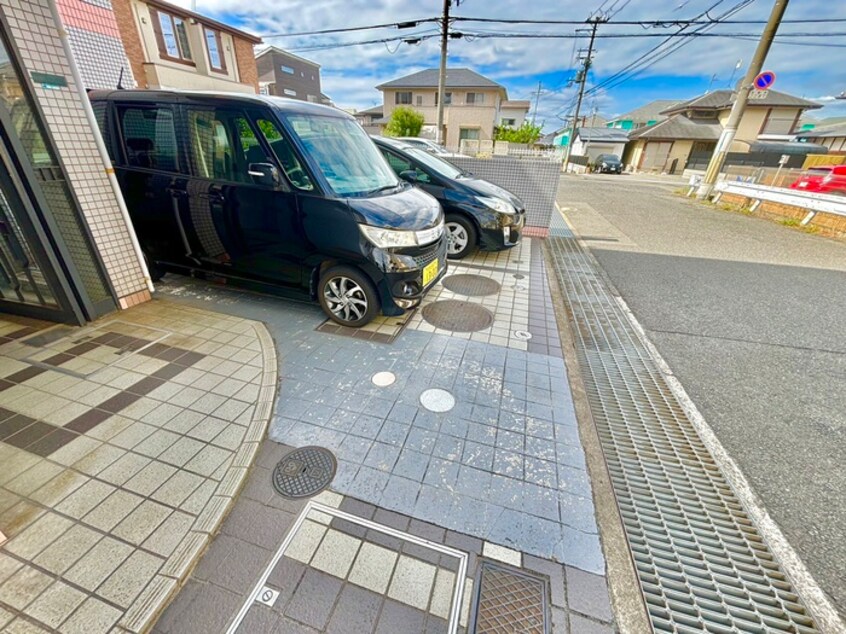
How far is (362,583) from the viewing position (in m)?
1.45

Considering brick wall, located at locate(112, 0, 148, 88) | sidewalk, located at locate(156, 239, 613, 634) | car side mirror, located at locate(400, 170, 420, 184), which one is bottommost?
sidewalk, located at locate(156, 239, 613, 634)

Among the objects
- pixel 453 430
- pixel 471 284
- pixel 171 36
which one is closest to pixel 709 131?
pixel 471 284

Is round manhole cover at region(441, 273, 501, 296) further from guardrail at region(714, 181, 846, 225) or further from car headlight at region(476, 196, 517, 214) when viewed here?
guardrail at region(714, 181, 846, 225)

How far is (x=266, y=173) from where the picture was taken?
296 cm

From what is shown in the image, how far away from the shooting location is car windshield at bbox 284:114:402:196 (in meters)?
3.13

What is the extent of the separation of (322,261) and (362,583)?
255 cm

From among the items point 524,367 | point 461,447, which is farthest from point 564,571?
point 524,367

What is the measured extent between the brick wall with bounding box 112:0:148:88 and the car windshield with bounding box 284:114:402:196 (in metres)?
13.8

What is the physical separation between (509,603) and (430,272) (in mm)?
2619

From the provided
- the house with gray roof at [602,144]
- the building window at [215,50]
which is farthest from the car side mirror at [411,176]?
the house with gray roof at [602,144]

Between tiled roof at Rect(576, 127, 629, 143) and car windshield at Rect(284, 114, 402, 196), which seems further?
tiled roof at Rect(576, 127, 629, 143)

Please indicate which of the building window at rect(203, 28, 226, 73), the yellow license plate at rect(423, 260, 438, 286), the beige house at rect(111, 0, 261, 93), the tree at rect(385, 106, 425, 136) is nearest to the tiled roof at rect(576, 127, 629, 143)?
the tree at rect(385, 106, 425, 136)

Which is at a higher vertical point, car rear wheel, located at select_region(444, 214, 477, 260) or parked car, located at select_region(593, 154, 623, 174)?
parked car, located at select_region(593, 154, 623, 174)

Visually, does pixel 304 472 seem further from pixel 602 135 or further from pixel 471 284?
pixel 602 135
